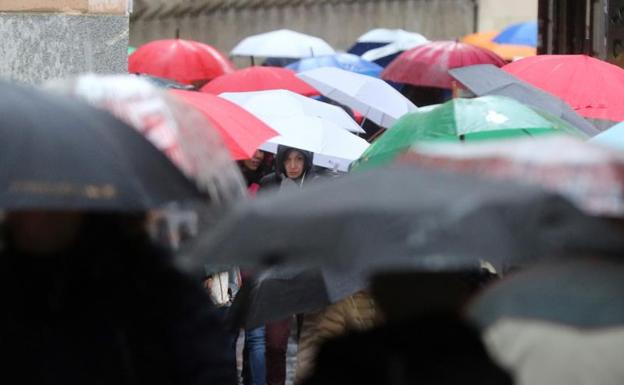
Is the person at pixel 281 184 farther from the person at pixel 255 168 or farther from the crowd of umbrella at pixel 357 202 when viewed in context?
the crowd of umbrella at pixel 357 202

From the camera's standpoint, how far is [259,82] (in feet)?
53.5

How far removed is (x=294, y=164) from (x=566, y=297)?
24.8 ft

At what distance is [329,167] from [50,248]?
706 centimetres

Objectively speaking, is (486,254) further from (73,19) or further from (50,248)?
(73,19)

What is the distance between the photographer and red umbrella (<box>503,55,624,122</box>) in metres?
12.4

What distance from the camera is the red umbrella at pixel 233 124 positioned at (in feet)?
A: 29.7

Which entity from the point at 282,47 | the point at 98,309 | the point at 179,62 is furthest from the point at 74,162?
the point at 282,47

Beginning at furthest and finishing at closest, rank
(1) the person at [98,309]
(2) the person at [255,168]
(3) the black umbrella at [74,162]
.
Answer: (2) the person at [255,168]
(1) the person at [98,309]
(3) the black umbrella at [74,162]

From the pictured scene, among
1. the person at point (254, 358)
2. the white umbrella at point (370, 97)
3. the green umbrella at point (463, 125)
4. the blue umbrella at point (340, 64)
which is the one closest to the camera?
the green umbrella at point (463, 125)

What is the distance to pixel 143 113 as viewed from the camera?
545 centimetres

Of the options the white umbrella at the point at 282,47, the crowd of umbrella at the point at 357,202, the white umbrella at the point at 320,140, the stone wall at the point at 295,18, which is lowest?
the stone wall at the point at 295,18

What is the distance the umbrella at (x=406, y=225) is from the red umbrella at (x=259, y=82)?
1185 cm

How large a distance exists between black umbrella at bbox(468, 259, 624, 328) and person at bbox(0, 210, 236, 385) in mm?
1067

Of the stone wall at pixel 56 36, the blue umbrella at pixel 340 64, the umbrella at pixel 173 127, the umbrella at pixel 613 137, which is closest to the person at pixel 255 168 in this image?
the stone wall at pixel 56 36
